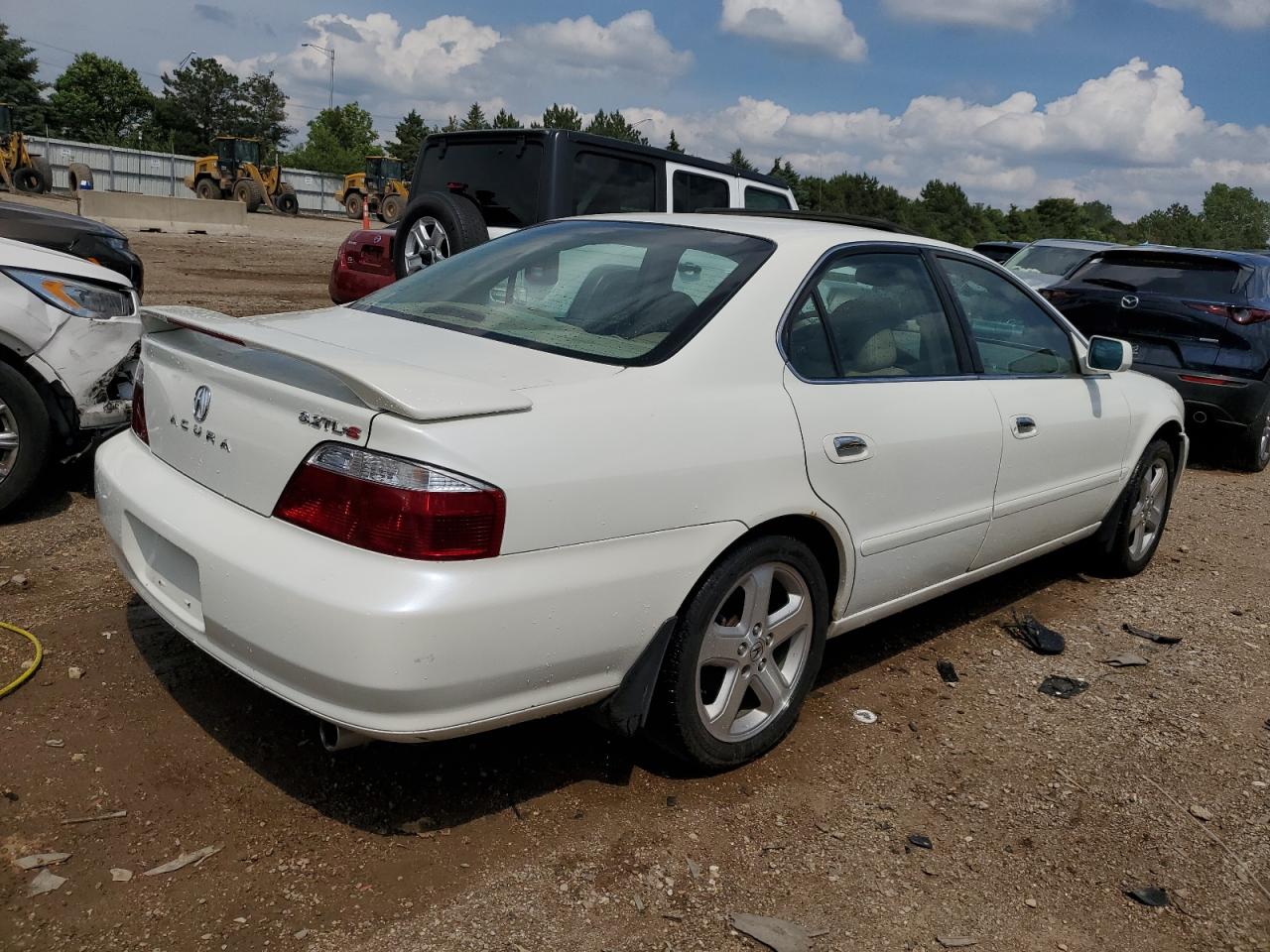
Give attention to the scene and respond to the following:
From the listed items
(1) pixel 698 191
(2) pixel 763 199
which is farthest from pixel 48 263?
(2) pixel 763 199

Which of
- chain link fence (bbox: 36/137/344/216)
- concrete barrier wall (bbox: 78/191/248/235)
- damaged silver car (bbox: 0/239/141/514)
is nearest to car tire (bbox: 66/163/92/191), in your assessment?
chain link fence (bbox: 36/137/344/216)

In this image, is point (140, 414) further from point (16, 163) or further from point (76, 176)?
point (16, 163)

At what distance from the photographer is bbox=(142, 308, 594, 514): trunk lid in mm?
2424

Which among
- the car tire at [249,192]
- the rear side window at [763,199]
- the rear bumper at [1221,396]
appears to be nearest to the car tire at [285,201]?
the car tire at [249,192]

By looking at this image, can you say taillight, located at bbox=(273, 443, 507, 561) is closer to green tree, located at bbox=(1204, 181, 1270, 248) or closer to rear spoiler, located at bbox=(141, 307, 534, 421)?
rear spoiler, located at bbox=(141, 307, 534, 421)

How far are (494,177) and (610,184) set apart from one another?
0.82 m

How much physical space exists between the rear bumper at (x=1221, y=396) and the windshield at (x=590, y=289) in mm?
5849

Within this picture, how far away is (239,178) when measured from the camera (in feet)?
126

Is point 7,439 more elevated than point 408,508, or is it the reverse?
point 408,508

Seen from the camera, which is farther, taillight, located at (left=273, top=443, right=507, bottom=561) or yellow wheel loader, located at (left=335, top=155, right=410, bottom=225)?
yellow wheel loader, located at (left=335, top=155, right=410, bottom=225)

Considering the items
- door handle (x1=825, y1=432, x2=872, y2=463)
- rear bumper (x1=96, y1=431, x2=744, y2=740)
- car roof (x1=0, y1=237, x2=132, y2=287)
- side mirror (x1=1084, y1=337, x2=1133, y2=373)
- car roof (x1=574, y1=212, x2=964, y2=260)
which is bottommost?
rear bumper (x1=96, y1=431, x2=744, y2=740)

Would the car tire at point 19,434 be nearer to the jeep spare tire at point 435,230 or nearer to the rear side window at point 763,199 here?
the jeep spare tire at point 435,230

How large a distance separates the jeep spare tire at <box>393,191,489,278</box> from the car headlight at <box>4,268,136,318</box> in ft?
6.77

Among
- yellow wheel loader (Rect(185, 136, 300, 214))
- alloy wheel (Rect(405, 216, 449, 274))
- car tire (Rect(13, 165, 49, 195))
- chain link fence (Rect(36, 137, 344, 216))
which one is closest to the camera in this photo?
alloy wheel (Rect(405, 216, 449, 274))
